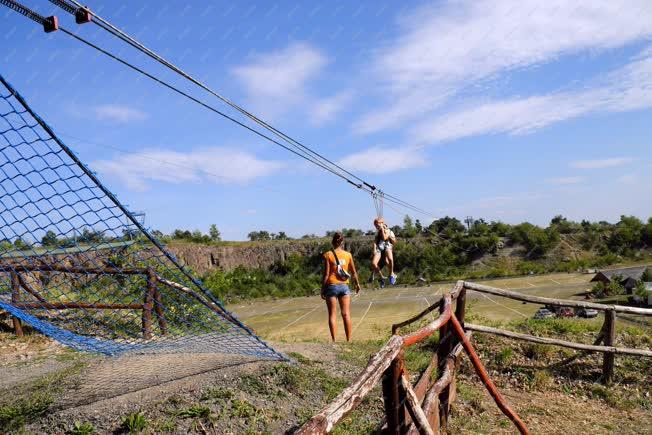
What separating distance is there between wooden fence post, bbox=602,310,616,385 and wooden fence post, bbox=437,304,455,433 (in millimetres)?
2135

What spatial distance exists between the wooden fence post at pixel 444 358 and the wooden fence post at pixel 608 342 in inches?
84.1

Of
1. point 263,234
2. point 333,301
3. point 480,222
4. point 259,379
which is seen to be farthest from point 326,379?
point 263,234

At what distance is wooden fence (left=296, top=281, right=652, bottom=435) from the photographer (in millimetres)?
2115

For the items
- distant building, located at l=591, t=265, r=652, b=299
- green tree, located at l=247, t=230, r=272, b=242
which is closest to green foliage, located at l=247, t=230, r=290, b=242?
green tree, located at l=247, t=230, r=272, b=242

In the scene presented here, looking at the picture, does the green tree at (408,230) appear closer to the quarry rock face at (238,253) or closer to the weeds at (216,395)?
the quarry rock face at (238,253)

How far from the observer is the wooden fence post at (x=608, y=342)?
5258mm

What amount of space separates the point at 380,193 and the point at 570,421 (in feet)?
11.8

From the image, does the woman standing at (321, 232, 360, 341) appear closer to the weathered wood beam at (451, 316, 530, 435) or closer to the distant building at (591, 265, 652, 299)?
the weathered wood beam at (451, 316, 530, 435)

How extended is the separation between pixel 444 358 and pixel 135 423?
2460mm

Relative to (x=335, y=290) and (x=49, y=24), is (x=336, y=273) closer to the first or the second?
(x=335, y=290)

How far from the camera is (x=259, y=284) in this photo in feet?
66.4

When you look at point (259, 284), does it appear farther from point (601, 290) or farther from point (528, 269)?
point (601, 290)

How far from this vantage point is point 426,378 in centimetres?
352

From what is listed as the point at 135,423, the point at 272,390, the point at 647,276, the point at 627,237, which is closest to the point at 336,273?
the point at 272,390
